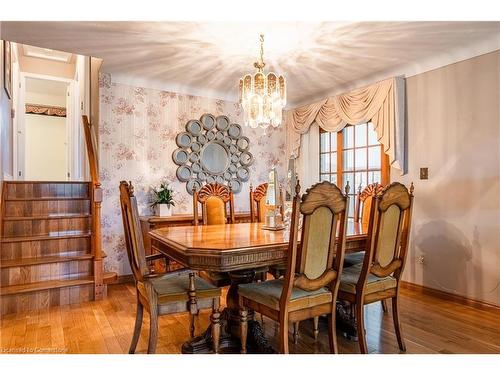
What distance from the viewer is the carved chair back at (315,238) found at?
1.73 m

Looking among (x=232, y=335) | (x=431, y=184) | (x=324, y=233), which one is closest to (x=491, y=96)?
(x=431, y=184)

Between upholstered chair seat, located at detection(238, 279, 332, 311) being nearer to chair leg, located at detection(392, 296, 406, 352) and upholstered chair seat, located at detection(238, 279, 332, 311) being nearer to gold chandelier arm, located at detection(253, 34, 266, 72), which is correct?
chair leg, located at detection(392, 296, 406, 352)

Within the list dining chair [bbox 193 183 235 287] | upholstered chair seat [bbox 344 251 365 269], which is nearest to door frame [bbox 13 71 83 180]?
dining chair [bbox 193 183 235 287]

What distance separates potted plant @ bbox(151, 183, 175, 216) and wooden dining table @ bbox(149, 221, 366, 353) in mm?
1440

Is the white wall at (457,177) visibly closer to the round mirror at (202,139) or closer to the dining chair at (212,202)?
the dining chair at (212,202)

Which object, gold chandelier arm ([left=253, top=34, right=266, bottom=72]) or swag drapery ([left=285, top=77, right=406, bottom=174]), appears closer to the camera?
gold chandelier arm ([left=253, top=34, right=266, bottom=72])

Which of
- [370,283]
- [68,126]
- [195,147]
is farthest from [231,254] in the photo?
[68,126]

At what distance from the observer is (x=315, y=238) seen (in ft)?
5.91

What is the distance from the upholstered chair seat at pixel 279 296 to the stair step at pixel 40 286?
199 centimetres

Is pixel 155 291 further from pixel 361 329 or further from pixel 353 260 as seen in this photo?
pixel 353 260

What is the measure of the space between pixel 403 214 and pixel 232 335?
141 centimetres

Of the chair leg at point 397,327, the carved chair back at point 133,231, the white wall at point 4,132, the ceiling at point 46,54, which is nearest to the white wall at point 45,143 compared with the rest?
the ceiling at point 46,54

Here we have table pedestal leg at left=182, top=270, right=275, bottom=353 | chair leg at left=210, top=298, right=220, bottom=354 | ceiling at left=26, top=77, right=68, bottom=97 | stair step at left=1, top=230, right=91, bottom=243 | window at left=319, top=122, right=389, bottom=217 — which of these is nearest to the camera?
chair leg at left=210, top=298, right=220, bottom=354

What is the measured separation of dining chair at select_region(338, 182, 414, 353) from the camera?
2.05 meters
